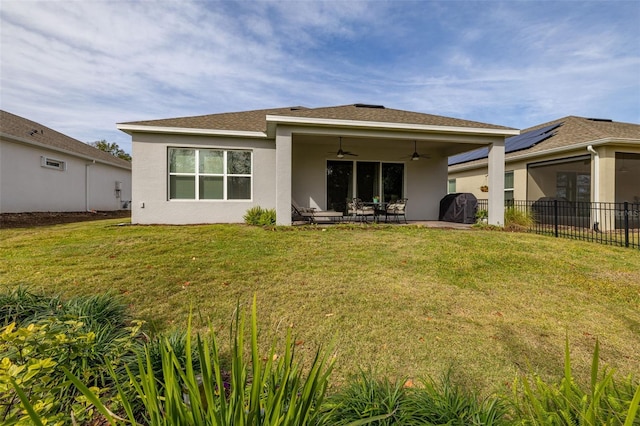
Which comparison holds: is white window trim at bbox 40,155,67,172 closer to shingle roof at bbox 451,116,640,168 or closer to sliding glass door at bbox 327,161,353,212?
sliding glass door at bbox 327,161,353,212

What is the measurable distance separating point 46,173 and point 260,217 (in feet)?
38.6

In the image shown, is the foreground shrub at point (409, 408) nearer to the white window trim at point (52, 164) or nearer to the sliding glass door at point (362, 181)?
the sliding glass door at point (362, 181)

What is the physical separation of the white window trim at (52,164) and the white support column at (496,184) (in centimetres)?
1882

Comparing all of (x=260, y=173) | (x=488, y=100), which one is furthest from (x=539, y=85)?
(x=260, y=173)

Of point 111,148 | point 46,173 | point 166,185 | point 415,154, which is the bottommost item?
point 166,185

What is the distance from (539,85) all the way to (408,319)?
18.2 m

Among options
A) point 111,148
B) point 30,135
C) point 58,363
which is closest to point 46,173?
point 30,135

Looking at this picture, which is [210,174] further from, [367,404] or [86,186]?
[86,186]

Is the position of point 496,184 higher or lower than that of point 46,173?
lower

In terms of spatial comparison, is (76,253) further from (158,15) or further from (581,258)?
(581,258)

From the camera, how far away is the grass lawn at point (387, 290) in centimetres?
288

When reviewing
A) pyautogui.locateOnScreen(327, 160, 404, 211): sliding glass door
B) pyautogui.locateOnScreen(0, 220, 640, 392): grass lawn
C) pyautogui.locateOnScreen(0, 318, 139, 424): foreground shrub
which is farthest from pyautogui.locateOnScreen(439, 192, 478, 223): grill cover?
pyautogui.locateOnScreen(0, 318, 139, 424): foreground shrub

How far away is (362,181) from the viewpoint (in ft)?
42.3

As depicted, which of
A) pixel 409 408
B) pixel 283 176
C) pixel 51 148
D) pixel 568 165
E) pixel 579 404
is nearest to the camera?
pixel 579 404
